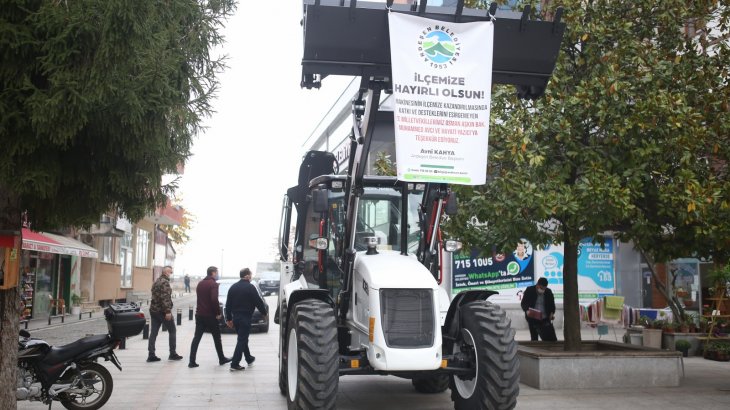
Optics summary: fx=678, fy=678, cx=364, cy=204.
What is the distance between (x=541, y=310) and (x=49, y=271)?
21.6 metres

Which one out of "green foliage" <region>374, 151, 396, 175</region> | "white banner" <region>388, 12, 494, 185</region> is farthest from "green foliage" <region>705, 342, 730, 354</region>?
"white banner" <region>388, 12, 494, 185</region>

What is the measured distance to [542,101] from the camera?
994 cm

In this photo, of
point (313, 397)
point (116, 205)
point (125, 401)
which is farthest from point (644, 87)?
point (125, 401)

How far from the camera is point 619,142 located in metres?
9.68

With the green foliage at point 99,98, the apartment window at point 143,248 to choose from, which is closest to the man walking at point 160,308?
the green foliage at point 99,98

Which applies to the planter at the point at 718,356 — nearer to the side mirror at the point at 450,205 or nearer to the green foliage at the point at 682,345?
the green foliage at the point at 682,345

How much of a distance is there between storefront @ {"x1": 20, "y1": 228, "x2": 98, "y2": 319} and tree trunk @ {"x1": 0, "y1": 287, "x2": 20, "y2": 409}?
13.1 m

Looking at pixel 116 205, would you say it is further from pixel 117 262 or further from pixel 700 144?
pixel 117 262

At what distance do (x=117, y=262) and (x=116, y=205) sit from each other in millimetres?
32643

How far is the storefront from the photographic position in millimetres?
21734

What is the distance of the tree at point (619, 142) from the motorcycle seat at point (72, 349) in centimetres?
536

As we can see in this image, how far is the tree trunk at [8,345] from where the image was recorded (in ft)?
22.3

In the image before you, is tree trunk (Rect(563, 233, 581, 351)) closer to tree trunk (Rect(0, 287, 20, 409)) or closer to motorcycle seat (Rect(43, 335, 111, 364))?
motorcycle seat (Rect(43, 335, 111, 364))

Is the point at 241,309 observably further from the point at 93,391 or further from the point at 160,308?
the point at 93,391
